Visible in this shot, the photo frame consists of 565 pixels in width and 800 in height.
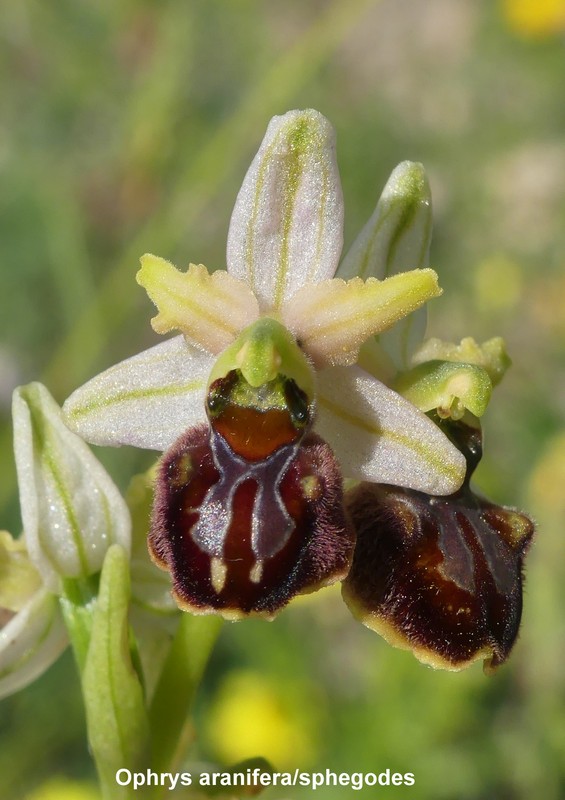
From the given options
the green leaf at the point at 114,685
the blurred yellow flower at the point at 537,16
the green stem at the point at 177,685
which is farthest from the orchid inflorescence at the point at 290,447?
the blurred yellow flower at the point at 537,16

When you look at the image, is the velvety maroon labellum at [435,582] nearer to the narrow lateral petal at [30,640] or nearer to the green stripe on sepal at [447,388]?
the green stripe on sepal at [447,388]

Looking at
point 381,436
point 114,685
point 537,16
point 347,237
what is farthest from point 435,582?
point 537,16

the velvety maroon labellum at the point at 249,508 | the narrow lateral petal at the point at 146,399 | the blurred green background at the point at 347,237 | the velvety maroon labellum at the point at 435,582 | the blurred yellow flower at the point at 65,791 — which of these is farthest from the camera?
the blurred green background at the point at 347,237

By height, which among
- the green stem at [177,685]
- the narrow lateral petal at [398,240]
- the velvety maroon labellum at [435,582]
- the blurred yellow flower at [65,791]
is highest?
the narrow lateral petal at [398,240]

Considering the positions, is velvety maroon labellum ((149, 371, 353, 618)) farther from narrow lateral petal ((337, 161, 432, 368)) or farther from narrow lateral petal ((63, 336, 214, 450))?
narrow lateral petal ((337, 161, 432, 368))

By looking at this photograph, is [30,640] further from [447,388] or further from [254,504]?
[447,388]
